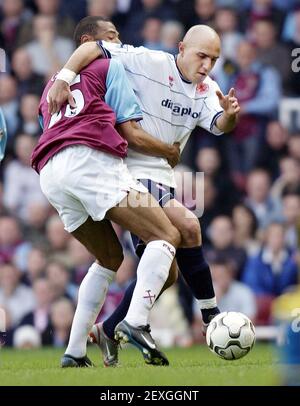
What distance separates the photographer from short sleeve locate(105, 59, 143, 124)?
25.1 ft

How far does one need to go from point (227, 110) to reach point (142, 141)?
2.34 ft

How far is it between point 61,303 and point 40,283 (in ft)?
1.27

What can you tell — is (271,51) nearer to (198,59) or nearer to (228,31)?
(228,31)

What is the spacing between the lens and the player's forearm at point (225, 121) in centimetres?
807

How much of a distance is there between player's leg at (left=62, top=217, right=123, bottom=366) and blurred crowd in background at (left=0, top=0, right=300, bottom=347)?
372 cm

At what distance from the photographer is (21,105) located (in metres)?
13.7

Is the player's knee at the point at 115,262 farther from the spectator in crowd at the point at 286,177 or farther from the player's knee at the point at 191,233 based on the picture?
the spectator in crowd at the point at 286,177

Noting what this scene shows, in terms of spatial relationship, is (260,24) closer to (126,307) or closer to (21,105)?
(21,105)

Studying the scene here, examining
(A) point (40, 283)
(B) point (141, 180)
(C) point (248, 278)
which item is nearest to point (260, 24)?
(C) point (248, 278)

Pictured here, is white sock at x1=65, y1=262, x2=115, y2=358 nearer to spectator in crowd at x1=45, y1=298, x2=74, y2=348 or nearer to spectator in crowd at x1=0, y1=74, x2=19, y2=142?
spectator in crowd at x1=45, y1=298, x2=74, y2=348

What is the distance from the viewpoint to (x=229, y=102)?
26.1ft

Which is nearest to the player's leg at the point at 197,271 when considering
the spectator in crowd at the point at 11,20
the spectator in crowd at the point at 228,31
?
the spectator in crowd at the point at 228,31

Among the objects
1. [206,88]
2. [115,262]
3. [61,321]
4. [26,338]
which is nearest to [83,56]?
[206,88]

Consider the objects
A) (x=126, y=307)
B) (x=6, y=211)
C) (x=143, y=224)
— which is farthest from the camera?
(x=6, y=211)
